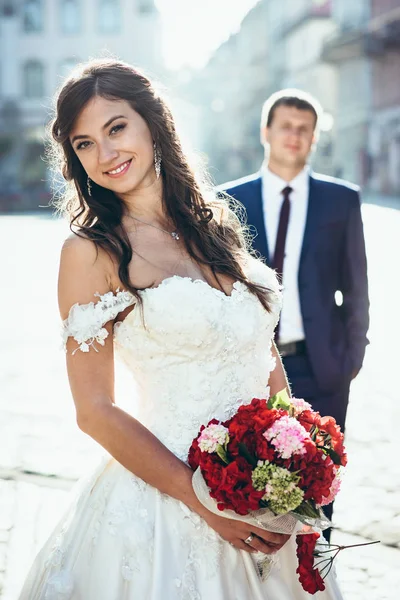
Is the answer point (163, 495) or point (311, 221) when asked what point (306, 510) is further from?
point (311, 221)

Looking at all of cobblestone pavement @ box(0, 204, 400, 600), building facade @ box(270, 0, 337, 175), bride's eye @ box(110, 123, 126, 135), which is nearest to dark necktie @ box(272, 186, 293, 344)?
cobblestone pavement @ box(0, 204, 400, 600)

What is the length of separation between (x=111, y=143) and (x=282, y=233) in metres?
2.02

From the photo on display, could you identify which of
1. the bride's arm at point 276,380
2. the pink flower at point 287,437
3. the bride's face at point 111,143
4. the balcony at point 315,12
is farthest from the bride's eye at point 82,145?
the balcony at point 315,12

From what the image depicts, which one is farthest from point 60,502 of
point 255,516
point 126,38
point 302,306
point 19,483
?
point 126,38

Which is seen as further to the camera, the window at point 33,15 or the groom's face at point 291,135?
the window at point 33,15

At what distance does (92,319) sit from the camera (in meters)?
2.55

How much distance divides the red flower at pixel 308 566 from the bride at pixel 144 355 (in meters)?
0.09

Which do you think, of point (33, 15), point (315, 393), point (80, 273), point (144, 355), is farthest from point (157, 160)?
point (33, 15)

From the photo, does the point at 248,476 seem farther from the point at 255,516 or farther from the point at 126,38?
the point at 126,38

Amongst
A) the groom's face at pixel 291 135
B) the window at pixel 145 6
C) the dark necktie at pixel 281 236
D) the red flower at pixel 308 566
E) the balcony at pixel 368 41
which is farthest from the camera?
the window at pixel 145 6

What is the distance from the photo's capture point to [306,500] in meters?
2.40

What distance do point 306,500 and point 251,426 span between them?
0.83 feet

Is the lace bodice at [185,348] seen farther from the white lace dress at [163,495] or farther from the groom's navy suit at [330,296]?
the groom's navy suit at [330,296]

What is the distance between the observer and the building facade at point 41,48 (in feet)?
170
